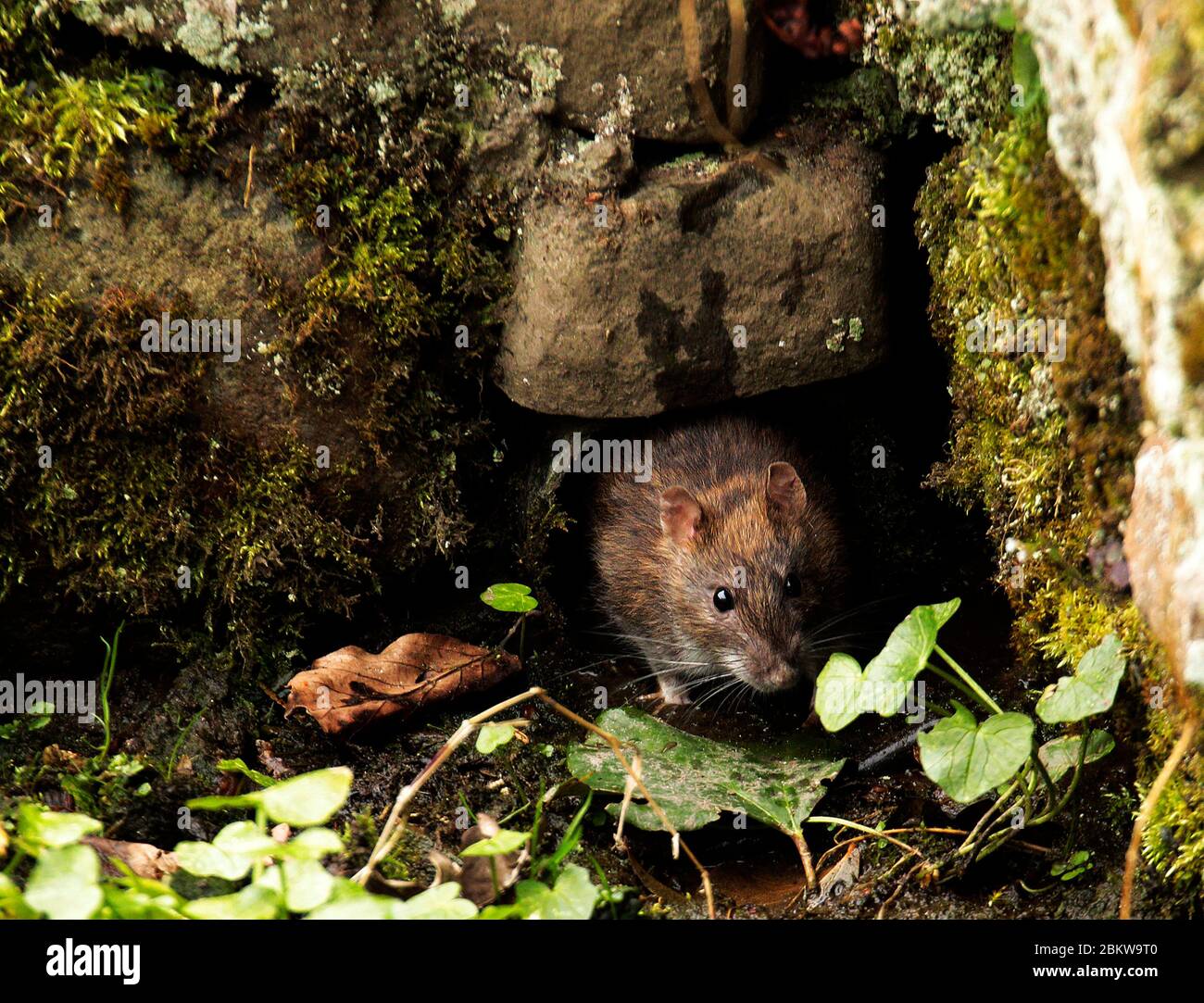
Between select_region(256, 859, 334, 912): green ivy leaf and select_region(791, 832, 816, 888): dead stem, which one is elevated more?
select_region(256, 859, 334, 912): green ivy leaf

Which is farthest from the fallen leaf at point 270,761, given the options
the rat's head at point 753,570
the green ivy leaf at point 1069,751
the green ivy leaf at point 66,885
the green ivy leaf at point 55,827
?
the green ivy leaf at point 1069,751

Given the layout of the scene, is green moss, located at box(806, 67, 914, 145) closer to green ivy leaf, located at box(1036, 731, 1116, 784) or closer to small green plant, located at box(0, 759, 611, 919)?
green ivy leaf, located at box(1036, 731, 1116, 784)

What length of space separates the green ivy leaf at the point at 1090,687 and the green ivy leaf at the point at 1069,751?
0.90 feet

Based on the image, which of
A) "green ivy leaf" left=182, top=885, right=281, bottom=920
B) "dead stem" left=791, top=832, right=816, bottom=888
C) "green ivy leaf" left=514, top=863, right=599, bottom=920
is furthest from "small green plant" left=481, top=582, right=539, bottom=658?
"green ivy leaf" left=182, top=885, right=281, bottom=920

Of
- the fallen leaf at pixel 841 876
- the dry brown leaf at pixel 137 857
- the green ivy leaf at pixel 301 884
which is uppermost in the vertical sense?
the green ivy leaf at pixel 301 884

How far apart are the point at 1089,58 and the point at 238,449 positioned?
3403mm

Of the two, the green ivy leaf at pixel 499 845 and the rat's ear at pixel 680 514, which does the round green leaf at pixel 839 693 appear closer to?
the green ivy leaf at pixel 499 845

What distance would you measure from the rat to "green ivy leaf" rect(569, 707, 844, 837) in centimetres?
52

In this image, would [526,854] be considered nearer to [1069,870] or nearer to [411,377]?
[1069,870]

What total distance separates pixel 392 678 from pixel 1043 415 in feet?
9.39

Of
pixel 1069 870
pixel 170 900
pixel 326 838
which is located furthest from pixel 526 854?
pixel 1069 870

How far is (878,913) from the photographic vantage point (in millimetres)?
3660

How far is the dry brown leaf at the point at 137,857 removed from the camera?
3.57 meters

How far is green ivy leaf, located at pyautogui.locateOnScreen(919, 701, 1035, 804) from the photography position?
3193mm
